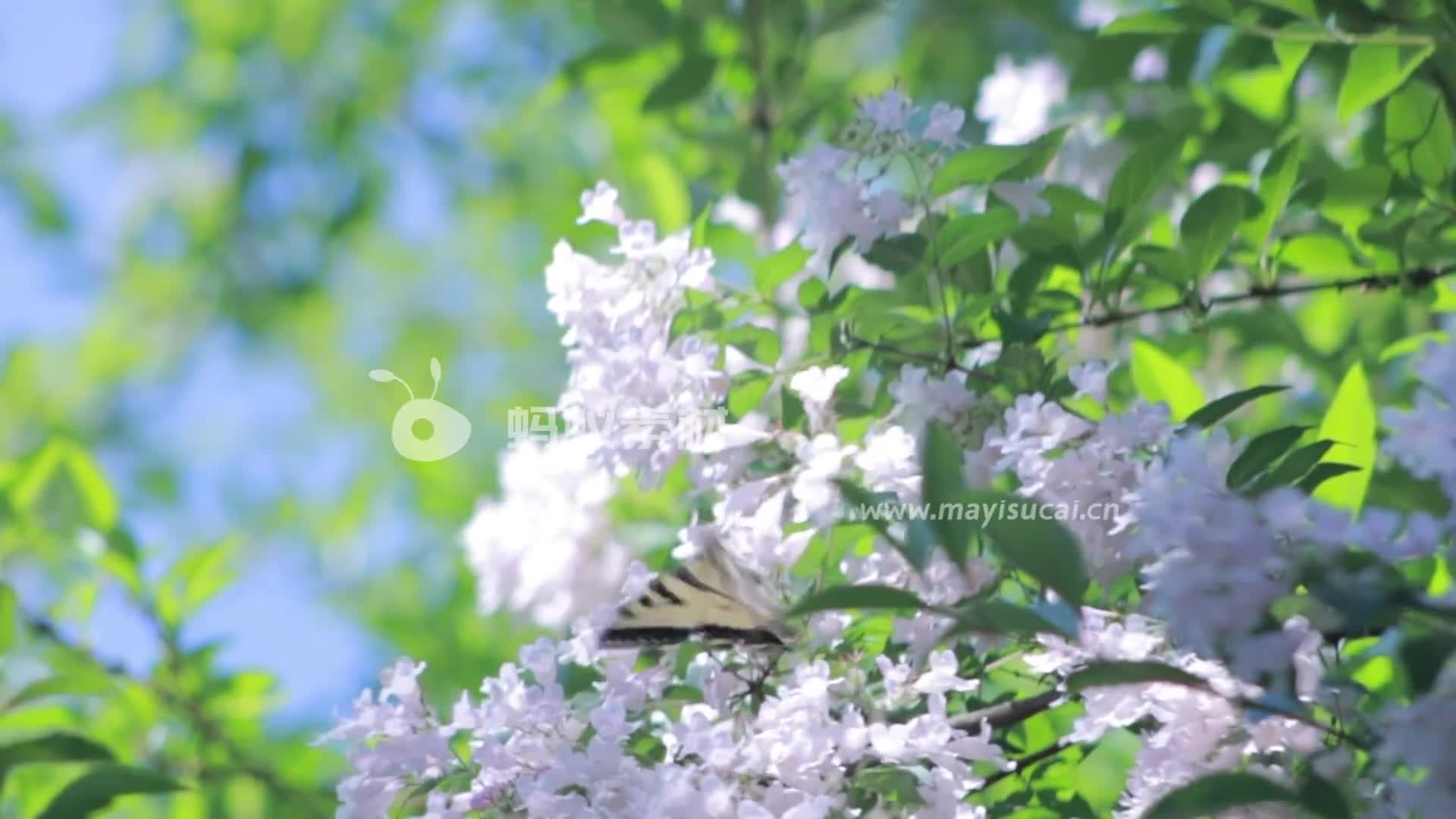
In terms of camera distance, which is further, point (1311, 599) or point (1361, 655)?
point (1361, 655)

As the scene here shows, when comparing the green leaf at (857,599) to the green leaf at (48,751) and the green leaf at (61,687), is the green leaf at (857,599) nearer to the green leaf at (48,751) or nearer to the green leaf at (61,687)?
the green leaf at (48,751)

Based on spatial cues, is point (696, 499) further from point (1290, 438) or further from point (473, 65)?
point (473, 65)

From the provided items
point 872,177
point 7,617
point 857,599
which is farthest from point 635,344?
point 7,617

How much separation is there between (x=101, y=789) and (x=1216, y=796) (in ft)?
3.15

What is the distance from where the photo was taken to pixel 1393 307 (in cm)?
211

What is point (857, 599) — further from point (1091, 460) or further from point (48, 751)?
point (48, 751)

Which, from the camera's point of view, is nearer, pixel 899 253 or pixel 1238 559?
pixel 1238 559

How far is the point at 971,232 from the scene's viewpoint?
110 cm

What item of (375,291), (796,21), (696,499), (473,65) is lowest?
(696,499)

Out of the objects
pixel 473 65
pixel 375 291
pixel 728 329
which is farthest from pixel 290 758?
pixel 375 291

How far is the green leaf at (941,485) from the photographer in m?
0.71

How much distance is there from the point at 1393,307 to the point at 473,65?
2239 millimetres

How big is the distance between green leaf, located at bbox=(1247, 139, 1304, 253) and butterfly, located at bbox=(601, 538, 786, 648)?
592mm

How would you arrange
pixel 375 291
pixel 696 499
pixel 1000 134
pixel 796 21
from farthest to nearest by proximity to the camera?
pixel 375 291 < pixel 796 21 < pixel 1000 134 < pixel 696 499
